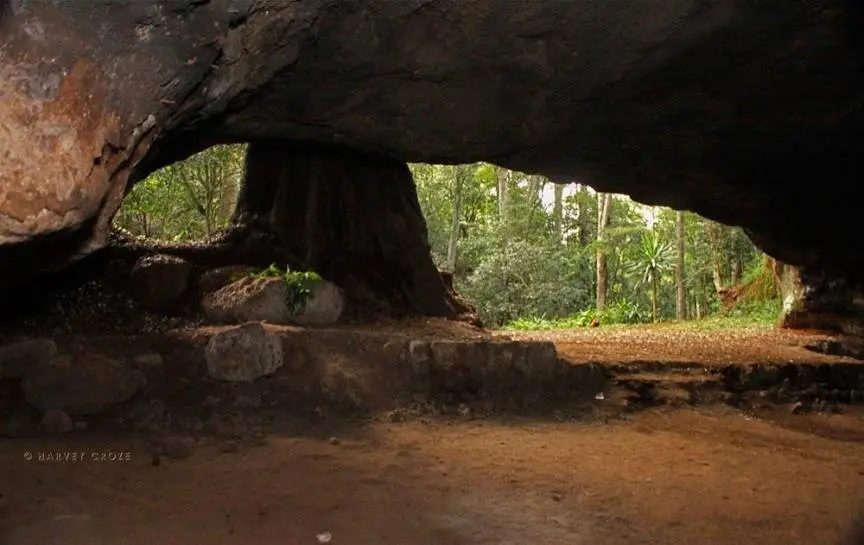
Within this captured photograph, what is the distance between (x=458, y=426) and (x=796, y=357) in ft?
18.7

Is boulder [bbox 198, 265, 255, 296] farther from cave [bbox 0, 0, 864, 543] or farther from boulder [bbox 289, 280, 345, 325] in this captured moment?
boulder [bbox 289, 280, 345, 325]

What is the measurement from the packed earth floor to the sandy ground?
0.5 inches

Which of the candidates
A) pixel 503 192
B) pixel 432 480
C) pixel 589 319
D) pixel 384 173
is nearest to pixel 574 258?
pixel 503 192

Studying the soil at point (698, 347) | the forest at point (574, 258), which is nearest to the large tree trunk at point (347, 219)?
the soil at point (698, 347)

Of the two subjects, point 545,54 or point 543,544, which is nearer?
point 543,544

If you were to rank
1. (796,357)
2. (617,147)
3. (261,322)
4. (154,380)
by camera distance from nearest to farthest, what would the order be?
(154,380) → (261,322) → (617,147) → (796,357)

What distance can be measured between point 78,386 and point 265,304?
6.07 ft

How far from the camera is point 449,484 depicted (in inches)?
164

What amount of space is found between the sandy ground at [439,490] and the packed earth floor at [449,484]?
1cm

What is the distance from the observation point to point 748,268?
771 inches

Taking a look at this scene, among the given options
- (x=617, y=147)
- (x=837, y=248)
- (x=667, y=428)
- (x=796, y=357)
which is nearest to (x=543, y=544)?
(x=667, y=428)

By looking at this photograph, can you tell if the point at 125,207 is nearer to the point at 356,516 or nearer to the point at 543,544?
the point at 356,516

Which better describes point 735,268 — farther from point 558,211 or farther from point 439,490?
point 439,490

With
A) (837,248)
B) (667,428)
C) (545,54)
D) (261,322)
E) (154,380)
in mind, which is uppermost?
(545,54)
